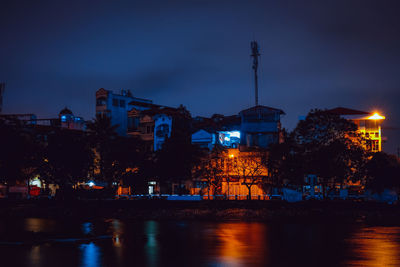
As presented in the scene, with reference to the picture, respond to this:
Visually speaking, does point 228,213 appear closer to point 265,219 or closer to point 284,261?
point 265,219

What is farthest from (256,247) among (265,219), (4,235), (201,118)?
(201,118)

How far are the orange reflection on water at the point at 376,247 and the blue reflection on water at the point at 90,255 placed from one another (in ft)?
27.2

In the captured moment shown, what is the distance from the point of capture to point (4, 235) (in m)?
23.8

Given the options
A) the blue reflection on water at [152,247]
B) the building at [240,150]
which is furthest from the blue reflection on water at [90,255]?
the building at [240,150]

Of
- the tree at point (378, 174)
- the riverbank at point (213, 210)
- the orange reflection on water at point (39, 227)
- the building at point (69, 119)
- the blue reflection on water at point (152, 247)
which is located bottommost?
the riverbank at point (213, 210)

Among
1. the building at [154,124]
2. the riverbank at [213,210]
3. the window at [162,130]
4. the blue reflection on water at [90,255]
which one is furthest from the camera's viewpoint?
the building at [154,124]

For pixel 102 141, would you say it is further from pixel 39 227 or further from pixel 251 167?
pixel 39 227

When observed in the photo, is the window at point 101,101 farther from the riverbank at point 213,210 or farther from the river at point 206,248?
the river at point 206,248

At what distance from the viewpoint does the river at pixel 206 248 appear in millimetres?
15820

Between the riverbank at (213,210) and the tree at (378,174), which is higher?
the tree at (378,174)

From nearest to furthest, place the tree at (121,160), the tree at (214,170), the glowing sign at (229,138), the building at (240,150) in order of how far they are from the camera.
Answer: the tree at (214,170) < the building at (240,150) < the tree at (121,160) < the glowing sign at (229,138)

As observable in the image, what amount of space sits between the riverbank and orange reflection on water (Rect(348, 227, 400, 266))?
30.0 feet

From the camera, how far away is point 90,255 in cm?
1739

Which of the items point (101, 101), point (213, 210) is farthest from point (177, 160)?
point (101, 101)
